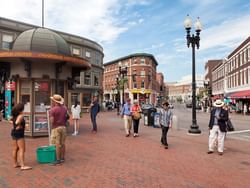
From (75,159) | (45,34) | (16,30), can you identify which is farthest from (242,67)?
(75,159)

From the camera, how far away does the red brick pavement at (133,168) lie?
5.32 meters

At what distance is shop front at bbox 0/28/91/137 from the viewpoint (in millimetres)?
10641

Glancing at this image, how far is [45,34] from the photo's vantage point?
1133 cm

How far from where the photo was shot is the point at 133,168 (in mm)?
6379

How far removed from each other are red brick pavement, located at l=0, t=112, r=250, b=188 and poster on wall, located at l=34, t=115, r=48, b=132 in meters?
1.27

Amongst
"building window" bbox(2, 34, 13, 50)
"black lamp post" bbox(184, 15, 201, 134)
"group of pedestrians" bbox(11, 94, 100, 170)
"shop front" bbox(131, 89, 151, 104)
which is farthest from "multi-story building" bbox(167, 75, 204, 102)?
"group of pedestrians" bbox(11, 94, 100, 170)

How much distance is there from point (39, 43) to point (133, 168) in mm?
7164

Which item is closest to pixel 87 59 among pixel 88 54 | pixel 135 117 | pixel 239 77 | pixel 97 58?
pixel 88 54

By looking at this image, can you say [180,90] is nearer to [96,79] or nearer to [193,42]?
[96,79]

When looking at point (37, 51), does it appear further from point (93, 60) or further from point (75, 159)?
point (93, 60)

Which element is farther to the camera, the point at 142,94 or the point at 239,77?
the point at 142,94

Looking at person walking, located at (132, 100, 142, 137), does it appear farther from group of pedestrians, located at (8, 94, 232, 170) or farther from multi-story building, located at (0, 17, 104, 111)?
multi-story building, located at (0, 17, 104, 111)

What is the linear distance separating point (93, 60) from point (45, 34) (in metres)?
28.1

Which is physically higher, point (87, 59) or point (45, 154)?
point (87, 59)
